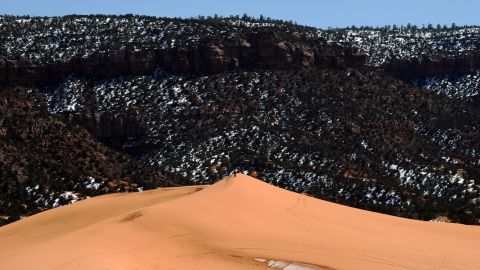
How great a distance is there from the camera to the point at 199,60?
72.8 m

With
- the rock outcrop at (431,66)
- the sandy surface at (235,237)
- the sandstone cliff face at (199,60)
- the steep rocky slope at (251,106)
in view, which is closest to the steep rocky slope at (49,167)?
the steep rocky slope at (251,106)

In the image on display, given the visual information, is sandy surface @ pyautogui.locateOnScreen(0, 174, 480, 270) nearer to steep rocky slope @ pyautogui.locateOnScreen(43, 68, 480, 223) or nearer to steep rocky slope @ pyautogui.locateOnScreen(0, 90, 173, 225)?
steep rocky slope @ pyautogui.locateOnScreen(0, 90, 173, 225)

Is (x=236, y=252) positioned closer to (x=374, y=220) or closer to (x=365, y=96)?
(x=374, y=220)

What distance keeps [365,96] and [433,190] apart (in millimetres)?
21382

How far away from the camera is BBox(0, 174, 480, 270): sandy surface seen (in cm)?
1598

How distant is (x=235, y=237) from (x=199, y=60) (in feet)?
185

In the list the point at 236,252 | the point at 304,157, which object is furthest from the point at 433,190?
the point at 236,252

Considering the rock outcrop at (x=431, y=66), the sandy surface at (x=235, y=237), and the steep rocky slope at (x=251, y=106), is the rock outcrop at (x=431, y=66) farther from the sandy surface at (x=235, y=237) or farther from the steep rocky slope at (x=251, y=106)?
the sandy surface at (x=235, y=237)

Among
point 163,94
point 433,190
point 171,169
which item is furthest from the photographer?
point 163,94

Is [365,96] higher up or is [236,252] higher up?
[365,96]

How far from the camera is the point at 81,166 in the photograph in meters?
42.8

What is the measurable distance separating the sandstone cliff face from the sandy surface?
4760 cm

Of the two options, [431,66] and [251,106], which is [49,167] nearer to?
[251,106]

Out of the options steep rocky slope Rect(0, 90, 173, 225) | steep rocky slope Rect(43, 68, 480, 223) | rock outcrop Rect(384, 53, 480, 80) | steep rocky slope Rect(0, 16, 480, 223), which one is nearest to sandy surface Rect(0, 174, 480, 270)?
steep rocky slope Rect(0, 90, 173, 225)
